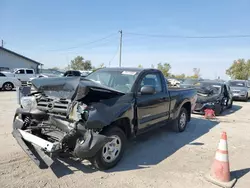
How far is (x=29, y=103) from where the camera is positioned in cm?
413

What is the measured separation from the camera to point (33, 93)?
14.1 ft

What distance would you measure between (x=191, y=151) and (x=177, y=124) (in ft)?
4.67

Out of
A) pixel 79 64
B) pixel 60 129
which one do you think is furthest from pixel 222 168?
pixel 79 64

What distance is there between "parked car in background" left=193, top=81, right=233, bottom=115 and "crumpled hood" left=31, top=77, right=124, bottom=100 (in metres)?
6.68

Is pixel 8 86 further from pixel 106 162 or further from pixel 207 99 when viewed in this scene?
pixel 106 162

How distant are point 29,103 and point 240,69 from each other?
5773cm

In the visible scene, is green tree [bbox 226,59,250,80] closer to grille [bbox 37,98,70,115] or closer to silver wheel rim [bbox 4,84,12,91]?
silver wheel rim [bbox 4,84,12,91]

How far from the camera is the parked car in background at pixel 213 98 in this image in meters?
9.44

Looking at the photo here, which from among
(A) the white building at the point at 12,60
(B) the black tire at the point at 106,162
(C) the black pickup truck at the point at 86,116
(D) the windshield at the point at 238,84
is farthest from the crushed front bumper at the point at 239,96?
(A) the white building at the point at 12,60

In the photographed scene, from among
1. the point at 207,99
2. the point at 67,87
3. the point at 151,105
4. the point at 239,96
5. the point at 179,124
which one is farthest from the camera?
the point at 239,96

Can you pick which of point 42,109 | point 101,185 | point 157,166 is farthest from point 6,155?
point 157,166

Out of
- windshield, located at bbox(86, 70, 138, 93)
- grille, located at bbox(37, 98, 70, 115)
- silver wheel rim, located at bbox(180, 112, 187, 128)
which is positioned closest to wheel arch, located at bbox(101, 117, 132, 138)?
windshield, located at bbox(86, 70, 138, 93)

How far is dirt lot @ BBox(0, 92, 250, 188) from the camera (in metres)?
3.36

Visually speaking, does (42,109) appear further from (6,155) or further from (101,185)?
(101,185)
